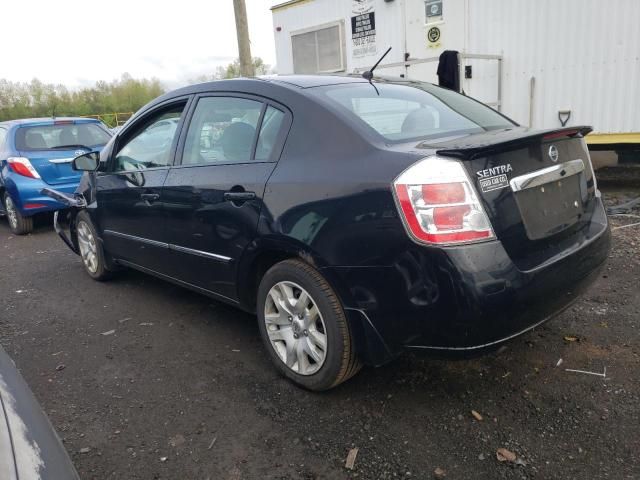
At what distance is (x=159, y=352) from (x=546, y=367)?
7.73 feet

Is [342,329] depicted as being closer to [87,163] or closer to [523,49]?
[87,163]

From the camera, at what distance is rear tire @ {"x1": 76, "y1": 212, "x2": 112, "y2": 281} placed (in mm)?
4673

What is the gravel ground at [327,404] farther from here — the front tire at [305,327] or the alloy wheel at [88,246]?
the alloy wheel at [88,246]

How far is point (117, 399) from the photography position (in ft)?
9.50

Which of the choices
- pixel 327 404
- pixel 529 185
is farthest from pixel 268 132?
pixel 327 404

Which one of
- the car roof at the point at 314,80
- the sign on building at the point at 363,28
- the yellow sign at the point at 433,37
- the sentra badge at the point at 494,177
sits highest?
the sign on building at the point at 363,28

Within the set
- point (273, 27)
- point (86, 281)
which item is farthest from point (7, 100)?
point (86, 281)

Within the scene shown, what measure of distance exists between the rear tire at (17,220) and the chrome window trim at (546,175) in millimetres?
7081

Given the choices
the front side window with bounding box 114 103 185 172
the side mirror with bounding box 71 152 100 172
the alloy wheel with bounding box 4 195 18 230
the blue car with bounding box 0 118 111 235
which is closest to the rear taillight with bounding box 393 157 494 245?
the front side window with bounding box 114 103 185 172

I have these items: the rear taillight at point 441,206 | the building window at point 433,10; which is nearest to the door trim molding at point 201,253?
the rear taillight at point 441,206

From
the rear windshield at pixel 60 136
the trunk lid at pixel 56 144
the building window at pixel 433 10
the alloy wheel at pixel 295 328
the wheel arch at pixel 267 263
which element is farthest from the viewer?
the building window at pixel 433 10

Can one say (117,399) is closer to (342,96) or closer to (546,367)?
(342,96)

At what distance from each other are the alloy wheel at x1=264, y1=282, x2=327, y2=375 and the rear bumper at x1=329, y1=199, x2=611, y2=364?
28cm

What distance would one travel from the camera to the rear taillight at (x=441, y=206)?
2.18m
